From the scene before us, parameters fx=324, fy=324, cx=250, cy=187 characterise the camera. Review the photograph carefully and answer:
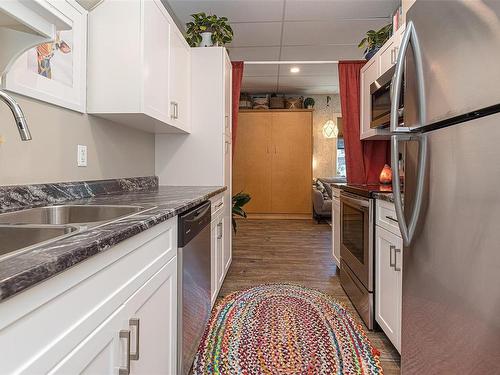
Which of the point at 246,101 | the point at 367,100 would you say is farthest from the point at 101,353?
the point at 246,101

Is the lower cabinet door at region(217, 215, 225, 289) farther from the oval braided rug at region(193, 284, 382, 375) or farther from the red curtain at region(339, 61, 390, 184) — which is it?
the red curtain at region(339, 61, 390, 184)

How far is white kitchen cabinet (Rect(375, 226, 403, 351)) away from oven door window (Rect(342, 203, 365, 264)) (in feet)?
0.70

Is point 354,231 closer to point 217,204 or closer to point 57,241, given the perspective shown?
point 217,204

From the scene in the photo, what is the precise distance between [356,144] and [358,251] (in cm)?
125

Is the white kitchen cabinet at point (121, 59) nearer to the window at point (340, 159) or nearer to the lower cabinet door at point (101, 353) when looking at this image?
the lower cabinet door at point (101, 353)

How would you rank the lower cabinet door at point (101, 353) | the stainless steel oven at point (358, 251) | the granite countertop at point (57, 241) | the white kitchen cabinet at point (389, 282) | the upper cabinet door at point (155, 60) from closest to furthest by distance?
1. the granite countertop at point (57, 241)
2. the lower cabinet door at point (101, 353)
3. the white kitchen cabinet at point (389, 282)
4. the upper cabinet door at point (155, 60)
5. the stainless steel oven at point (358, 251)

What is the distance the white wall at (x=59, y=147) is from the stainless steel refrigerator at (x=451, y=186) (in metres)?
1.44

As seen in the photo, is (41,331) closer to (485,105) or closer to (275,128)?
(485,105)

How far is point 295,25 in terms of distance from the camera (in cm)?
348

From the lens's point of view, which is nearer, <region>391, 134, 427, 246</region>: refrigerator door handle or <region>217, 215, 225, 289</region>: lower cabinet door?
<region>391, 134, 427, 246</region>: refrigerator door handle

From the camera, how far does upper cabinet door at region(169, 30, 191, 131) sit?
2.26 metres

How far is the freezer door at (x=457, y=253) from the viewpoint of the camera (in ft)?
2.55

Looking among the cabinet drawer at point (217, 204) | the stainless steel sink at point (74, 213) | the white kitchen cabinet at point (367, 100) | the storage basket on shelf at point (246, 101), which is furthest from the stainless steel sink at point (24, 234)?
the storage basket on shelf at point (246, 101)

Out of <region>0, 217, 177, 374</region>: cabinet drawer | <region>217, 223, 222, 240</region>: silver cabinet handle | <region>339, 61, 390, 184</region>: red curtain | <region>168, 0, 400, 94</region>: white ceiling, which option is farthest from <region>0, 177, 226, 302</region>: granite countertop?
<region>168, 0, 400, 94</region>: white ceiling
